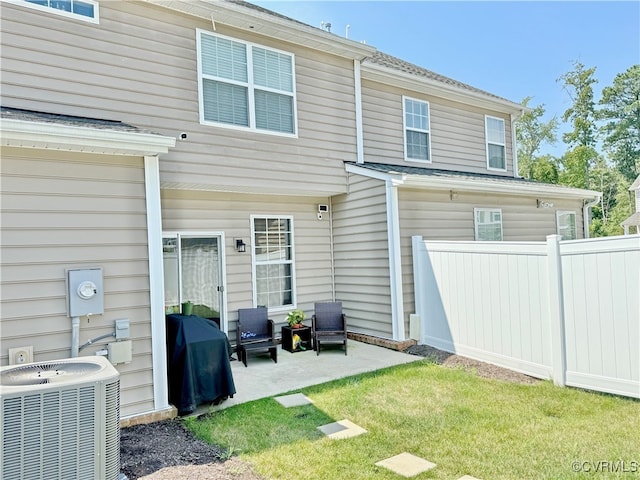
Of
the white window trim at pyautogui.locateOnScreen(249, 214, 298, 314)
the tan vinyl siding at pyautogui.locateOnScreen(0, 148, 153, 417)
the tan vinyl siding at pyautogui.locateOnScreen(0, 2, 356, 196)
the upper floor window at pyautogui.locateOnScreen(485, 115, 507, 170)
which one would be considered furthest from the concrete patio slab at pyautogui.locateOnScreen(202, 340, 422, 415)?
the upper floor window at pyautogui.locateOnScreen(485, 115, 507, 170)

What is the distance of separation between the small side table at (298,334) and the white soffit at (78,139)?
13.3 ft

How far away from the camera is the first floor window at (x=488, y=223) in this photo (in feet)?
29.1

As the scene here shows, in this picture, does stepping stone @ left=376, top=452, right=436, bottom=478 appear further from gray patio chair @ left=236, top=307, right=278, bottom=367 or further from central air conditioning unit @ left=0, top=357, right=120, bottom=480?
gray patio chair @ left=236, top=307, right=278, bottom=367

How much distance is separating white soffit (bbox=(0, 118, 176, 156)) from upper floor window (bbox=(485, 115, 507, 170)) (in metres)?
9.35

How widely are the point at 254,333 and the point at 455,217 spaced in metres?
4.63

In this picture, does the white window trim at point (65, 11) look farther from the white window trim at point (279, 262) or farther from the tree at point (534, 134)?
the tree at point (534, 134)

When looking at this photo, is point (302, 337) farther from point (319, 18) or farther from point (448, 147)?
point (319, 18)

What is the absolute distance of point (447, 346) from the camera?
662 cm

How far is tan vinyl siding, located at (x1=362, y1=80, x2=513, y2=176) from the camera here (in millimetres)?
8586

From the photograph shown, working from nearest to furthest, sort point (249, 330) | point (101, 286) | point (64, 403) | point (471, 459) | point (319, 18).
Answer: point (64, 403) < point (471, 459) < point (101, 286) < point (249, 330) < point (319, 18)

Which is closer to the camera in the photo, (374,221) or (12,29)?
(12,29)

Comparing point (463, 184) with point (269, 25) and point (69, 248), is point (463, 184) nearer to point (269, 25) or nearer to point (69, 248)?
point (269, 25)

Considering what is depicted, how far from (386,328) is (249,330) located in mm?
2417

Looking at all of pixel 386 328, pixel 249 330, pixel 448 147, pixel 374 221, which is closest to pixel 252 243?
pixel 249 330
